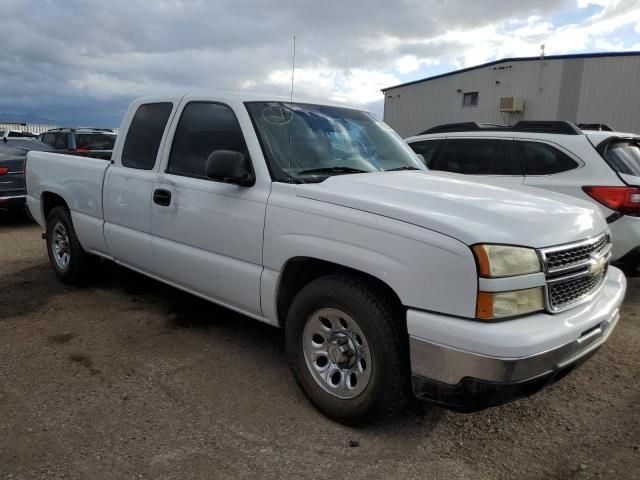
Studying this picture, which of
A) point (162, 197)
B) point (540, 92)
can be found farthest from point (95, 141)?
point (540, 92)

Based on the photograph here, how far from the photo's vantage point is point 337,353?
284 cm

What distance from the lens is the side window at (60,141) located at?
1323cm

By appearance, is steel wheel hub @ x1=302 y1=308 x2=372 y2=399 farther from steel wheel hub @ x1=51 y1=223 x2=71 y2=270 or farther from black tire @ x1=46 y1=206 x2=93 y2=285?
steel wheel hub @ x1=51 y1=223 x2=71 y2=270

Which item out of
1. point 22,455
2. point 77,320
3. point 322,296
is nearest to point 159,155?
point 77,320

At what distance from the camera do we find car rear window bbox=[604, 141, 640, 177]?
4818mm

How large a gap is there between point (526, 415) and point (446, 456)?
0.71m

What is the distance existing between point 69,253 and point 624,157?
→ 567cm

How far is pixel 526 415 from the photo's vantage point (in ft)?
10.1

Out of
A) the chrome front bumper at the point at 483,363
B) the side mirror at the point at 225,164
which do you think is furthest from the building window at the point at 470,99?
the chrome front bumper at the point at 483,363

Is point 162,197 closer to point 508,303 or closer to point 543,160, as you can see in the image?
point 508,303

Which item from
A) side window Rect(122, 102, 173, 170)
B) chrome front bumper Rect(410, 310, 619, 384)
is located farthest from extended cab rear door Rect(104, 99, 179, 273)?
chrome front bumper Rect(410, 310, 619, 384)

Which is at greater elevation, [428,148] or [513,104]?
[513,104]

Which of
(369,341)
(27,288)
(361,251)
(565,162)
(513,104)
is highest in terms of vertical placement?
(513,104)

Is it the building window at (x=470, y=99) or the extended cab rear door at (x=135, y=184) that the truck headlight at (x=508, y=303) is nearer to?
the extended cab rear door at (x=135, y=184)
